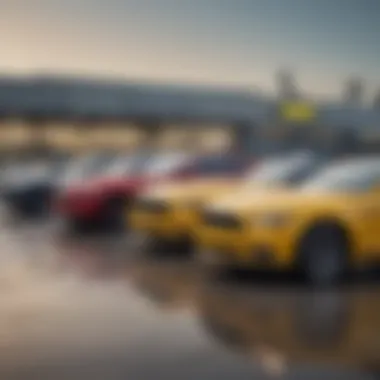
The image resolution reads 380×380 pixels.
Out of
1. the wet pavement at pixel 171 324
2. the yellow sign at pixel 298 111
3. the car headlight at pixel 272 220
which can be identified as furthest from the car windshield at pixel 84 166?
the yellow sign at pixel 298 111

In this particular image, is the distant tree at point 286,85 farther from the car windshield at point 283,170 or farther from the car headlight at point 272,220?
the car headlight at point 272,220

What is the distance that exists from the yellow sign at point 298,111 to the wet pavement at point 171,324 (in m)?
1.38

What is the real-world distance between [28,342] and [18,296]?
1326mm

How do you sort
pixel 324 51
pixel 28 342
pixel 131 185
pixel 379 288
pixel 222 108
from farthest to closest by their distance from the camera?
pixel 131 185 → pixel 379 288 → pixel 324 51 → pixel 222 108 → pixel 28 342

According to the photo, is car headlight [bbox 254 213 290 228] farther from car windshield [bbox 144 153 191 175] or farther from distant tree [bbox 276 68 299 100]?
distant tree [bbox 276 68 299 100]

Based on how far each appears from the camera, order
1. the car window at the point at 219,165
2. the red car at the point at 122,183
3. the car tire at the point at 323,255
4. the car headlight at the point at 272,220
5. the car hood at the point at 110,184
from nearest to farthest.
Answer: the car headlight at the point at 272,220
the car tire at the point at 323,255
the car window at the point at 219,165
the red car at the point at 122,183
the car hood at the point at 110,184

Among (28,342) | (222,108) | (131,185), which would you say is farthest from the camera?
(131,185)

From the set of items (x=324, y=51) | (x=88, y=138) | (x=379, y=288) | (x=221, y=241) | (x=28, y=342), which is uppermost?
(x=324, y=51)

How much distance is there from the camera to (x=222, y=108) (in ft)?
17.6

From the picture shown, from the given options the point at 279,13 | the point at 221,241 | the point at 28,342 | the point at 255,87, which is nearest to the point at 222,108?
the point at 255,87

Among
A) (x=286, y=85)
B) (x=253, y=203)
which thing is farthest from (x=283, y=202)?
(x=286, y=85)

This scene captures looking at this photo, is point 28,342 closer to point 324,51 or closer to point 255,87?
point 255,87

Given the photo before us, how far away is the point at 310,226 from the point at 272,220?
0.33 meters

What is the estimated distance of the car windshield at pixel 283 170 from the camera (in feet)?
21.8
